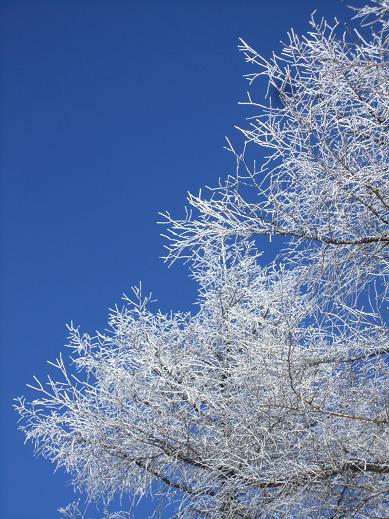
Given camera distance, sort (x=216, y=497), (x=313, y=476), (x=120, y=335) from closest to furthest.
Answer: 1. (x=313, y=476)
2. (x=216, y=497)
3. (x=120, y=335)

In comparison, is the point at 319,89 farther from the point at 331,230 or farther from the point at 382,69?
the point at 331,230

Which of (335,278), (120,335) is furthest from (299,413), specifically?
(120,335)

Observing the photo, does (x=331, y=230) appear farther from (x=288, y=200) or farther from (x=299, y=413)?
(x=299, y=413)

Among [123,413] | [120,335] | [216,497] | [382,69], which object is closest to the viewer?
[382,69]

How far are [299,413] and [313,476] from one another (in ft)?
1.69

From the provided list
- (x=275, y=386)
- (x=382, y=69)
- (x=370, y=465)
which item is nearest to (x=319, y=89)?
(x=382, y=69)

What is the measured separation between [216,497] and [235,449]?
1.16 metres

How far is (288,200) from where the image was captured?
18.9 feet

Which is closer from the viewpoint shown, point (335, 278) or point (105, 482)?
point (335, 278)

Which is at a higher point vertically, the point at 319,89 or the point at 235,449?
the point at 319,89

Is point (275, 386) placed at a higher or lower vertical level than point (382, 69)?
lower

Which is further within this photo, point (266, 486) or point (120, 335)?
point (120, 335)

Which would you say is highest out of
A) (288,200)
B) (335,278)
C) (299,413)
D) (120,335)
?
(120,335)

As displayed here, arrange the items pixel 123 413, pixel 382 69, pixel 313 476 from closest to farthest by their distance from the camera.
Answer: pixel 382 69
pixel 313 476
pixel 123 413
